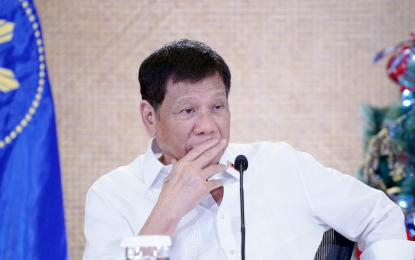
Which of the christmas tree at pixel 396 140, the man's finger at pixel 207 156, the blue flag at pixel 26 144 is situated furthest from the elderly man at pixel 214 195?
the christmas tree at pixel 396 140

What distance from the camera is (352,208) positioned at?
5.25 ft

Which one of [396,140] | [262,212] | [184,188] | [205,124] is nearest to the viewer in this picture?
[184,188]

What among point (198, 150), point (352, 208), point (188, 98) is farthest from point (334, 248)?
point (188, 98)

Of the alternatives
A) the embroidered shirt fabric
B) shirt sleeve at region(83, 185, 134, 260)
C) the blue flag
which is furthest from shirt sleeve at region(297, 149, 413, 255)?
the blue flag

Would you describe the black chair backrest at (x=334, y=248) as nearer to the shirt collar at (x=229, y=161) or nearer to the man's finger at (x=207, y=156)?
the shirt collar at (x=229, y=161)

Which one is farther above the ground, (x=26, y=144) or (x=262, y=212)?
(x=26, y=144)

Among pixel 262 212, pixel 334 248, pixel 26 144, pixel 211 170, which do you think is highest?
pixel 26 144

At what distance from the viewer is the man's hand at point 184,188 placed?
1.38m

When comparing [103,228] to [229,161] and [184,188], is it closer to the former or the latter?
[184,188]

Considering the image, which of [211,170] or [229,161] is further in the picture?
[229,161]

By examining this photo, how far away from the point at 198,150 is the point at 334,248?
492 mm

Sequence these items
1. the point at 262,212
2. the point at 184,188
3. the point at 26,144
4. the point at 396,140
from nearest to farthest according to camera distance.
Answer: the point at 184,188, the point at 262,212, the point at 26,144, the point at 396,140

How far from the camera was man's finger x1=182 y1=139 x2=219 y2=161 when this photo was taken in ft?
4.91

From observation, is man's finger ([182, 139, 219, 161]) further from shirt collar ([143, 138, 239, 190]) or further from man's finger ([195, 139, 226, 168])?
shirt collar ([143, 138, 239, 190])
